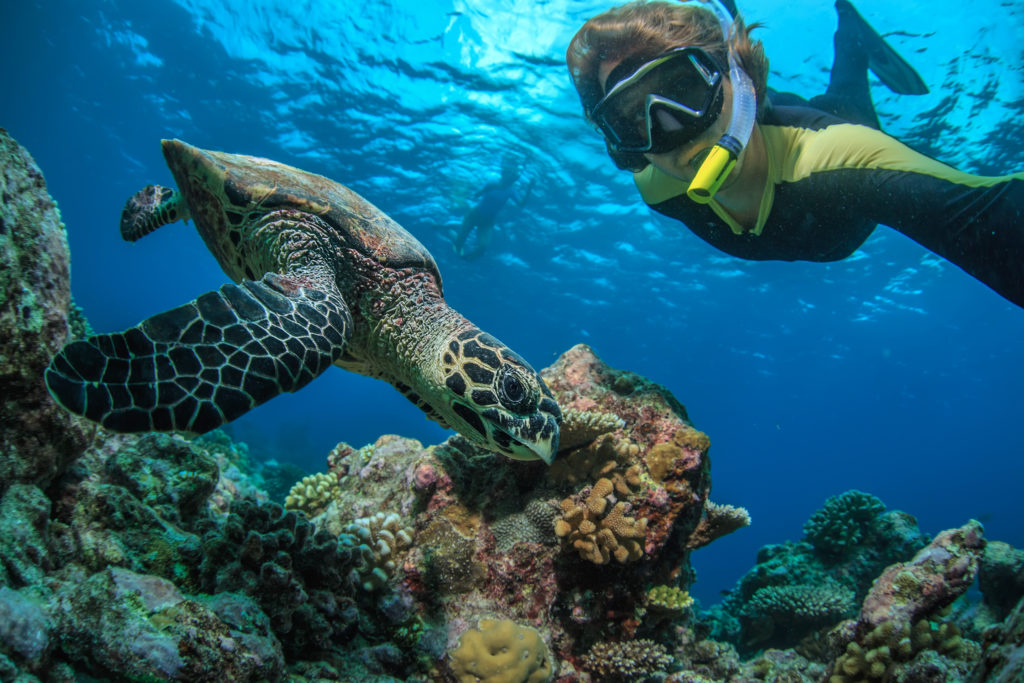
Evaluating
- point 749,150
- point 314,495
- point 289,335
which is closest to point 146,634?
point 289,335

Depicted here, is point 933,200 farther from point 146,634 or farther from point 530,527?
point 146,634

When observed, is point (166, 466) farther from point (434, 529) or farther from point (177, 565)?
point (434, 529)

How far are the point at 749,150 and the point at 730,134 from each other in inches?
19.9

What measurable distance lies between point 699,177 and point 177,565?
3579mm

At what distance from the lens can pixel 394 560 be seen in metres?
2.93

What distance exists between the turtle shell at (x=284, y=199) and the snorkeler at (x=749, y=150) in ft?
6.53

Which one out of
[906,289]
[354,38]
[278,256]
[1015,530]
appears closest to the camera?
[278,256]

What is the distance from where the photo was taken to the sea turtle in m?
1.83

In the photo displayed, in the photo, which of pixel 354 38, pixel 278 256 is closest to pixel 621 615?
pixel 278 256

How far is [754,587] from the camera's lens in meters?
7.05

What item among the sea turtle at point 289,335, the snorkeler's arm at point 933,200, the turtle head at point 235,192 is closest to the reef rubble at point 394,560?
the sea turtle at point 289,335

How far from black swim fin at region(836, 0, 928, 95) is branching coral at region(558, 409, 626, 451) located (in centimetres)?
596

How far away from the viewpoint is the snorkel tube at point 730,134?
2.85m

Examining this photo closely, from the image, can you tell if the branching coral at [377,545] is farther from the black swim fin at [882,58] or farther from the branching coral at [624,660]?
the black swim fin at [882,58]
